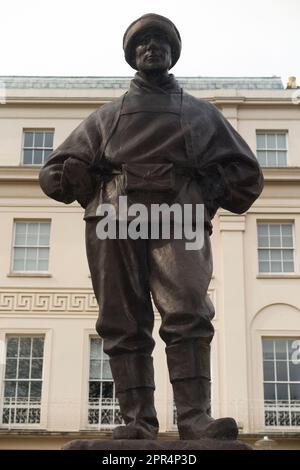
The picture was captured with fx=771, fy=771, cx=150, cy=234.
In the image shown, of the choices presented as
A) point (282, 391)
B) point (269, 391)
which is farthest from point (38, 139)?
point (282, 391)

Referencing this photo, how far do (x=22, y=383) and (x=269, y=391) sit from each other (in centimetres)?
677

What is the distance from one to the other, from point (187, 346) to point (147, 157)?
1.01 meters

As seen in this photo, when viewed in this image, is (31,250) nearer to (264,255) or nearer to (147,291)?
(264,255)

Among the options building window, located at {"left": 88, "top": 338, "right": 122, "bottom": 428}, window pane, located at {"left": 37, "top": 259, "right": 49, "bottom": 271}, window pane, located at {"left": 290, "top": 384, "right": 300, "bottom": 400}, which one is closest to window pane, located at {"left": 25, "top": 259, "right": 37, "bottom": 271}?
window pane, located at {"left": 37, "top": 259, "right": 49, "bottom": 271}

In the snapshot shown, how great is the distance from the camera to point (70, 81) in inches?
1108

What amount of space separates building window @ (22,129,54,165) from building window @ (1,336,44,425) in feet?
19.5

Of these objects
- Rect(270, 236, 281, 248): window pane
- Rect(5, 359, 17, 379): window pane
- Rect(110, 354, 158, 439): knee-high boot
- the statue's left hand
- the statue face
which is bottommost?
Rect(110, 354, 158, 439): knee-high boot

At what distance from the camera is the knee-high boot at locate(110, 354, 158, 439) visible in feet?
11.9

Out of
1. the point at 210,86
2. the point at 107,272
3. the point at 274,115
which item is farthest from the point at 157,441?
the point at 210,86

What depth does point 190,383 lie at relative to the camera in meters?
3.58

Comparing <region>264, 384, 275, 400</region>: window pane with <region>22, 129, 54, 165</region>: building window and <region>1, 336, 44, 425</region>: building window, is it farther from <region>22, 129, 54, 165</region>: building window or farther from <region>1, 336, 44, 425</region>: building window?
<region>22, 129, 54, 165</region>: building window

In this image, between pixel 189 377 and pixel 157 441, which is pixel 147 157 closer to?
pixel 189 377

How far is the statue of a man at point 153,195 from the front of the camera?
11.9 ft
